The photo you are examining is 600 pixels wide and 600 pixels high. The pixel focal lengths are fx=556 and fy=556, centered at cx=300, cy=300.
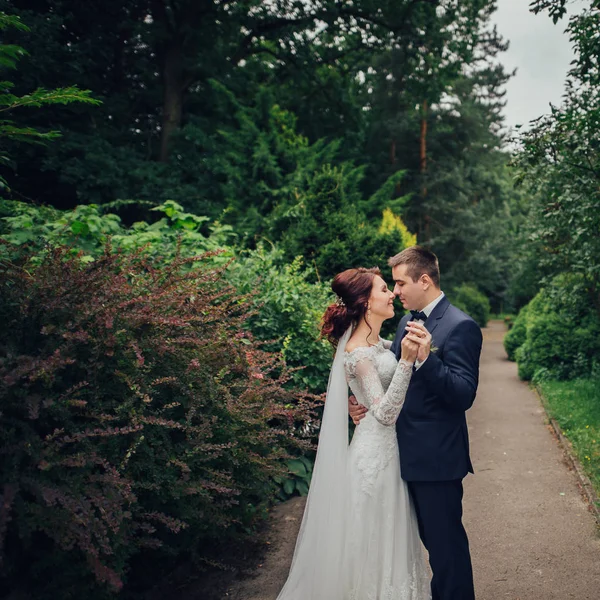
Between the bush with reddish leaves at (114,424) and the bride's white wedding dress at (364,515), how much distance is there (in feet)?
2.22

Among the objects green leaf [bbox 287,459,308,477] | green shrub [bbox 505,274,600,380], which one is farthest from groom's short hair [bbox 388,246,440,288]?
green shrub [bbox 505,274,600,380]

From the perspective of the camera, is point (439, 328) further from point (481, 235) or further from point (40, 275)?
point (481, 235)

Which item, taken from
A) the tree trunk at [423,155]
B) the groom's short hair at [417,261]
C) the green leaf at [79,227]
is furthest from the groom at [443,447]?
the tree trunk at [423,155]

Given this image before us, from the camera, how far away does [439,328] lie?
3.35 metres

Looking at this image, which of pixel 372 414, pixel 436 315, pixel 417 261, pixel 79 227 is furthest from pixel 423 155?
pixel 372 414

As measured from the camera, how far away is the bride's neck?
379cm

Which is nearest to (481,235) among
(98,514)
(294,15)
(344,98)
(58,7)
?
(344,98)

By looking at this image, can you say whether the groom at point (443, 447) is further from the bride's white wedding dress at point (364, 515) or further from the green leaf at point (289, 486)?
the green leaf at point (289, 486)

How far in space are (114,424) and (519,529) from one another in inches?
156

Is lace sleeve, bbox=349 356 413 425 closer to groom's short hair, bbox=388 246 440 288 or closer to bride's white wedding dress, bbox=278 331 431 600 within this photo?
bride's white wedding dress, bbox=278 331 431 600

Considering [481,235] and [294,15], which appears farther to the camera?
[481,235]

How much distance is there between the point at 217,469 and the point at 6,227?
3421 millimetres

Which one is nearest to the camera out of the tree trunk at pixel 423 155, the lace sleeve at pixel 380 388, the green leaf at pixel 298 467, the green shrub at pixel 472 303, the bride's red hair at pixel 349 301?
the lace sleeve at pixel 380 388

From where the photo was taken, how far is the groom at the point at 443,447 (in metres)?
3.21
